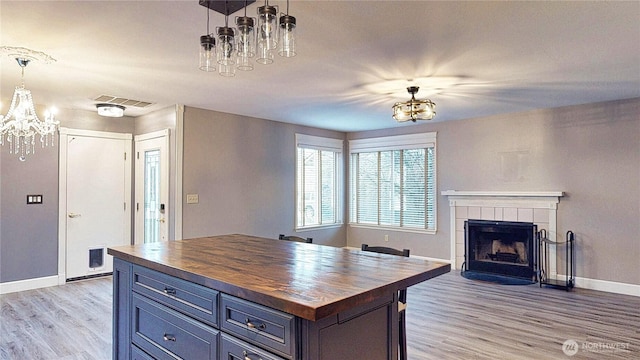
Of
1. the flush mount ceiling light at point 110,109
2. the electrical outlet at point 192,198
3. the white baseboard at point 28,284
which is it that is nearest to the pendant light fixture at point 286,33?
the electrical outlet at point 192,198

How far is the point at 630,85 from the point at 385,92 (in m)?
2.55

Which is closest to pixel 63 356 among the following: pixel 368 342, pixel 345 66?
pixel 368 342

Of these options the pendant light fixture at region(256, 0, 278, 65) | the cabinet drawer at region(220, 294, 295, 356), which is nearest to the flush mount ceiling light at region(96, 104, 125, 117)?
the pendant light fixture at region(256, 0, 278, 65)

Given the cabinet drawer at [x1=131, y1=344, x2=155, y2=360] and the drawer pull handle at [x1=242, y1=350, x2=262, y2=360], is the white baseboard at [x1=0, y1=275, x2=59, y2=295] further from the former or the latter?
the drawer pull handle at [x1=242, y1=350, x2=262, y2=360]

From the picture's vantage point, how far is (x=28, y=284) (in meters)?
4.97

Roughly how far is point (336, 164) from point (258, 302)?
610cm

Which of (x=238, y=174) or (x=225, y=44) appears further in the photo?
(x=238, y=174)

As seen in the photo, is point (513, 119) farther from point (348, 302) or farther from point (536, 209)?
point (348, 302)

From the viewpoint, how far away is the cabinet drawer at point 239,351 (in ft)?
5.09

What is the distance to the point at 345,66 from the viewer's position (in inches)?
135

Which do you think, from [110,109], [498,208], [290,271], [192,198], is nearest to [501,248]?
[498,208]

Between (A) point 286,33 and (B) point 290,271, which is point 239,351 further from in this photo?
(A) point 286,33

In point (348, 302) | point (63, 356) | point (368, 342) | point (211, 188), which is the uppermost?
point (211, 188)

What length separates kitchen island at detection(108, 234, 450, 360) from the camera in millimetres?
1471
